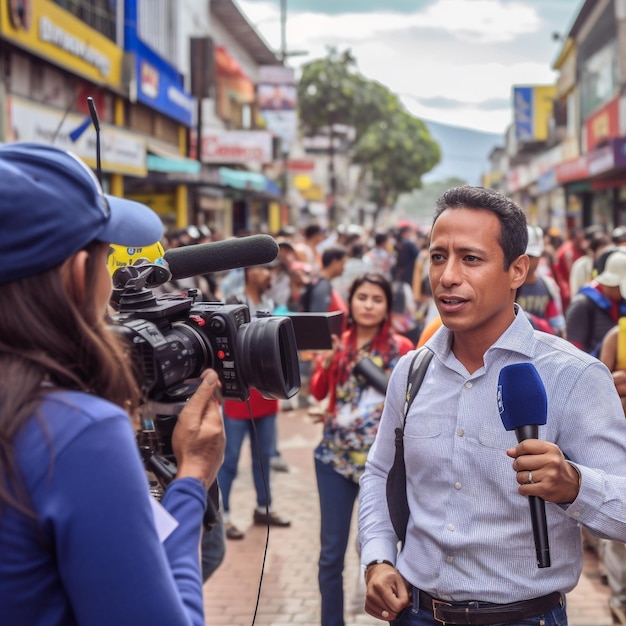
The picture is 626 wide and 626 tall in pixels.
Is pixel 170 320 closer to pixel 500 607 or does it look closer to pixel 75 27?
pixel 500 607

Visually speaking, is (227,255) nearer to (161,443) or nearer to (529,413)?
(161,443)

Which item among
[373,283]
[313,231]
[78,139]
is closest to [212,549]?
[373,283]

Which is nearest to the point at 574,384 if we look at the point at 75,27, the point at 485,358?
the point at 485,358

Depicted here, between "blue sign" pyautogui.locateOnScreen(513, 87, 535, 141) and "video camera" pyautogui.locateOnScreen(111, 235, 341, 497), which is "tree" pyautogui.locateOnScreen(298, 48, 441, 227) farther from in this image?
"video camera" pyautogui.locateOnScreen(111, 235, 341, 497)

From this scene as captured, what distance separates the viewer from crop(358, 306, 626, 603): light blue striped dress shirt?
2305 mm

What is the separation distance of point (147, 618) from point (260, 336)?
0.77 metres

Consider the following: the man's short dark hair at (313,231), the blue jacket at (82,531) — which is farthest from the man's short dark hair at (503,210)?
the man's short dark hair at (313,231)

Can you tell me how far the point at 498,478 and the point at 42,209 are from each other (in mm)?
1415

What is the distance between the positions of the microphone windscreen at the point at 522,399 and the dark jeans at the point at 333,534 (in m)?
2.45

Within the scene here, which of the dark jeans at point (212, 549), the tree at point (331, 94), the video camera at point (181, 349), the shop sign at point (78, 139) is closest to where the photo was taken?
the video camera at point (181, 349)

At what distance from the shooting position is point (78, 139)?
998 centimetres

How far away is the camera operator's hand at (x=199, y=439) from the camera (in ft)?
5.78

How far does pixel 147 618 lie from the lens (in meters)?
1.42

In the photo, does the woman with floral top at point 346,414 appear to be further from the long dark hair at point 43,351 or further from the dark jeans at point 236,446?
the long dark hair at point 43,351
